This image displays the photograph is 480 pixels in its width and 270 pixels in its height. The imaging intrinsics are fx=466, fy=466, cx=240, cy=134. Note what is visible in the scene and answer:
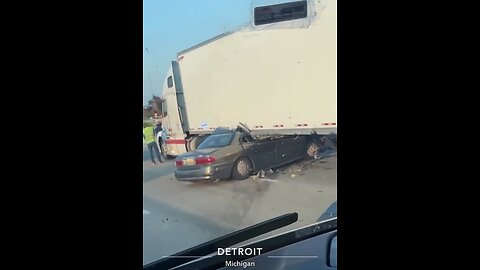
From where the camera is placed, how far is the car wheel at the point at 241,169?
2266 millimetres

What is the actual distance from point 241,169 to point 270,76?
18.7 inches

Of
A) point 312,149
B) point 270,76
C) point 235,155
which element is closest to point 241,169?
point 235,155

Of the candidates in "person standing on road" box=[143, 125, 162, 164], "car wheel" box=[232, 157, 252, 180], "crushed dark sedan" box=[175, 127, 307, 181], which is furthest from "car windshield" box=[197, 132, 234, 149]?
"person standing on road" box=[143, 125, 162, 164]

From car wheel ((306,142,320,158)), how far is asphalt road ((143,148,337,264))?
31mm

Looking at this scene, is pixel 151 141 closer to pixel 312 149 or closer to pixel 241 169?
pixel 241 169

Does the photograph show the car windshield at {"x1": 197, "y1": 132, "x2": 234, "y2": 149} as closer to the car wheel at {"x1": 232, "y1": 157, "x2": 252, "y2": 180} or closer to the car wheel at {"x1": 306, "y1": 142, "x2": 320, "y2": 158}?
the car wheel at {"x1": 232, "y1": 157, "x2": 252, "y2": 180}

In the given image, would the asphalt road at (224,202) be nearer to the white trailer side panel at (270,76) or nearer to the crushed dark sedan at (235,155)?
the crushed dark sedan at (235,155)

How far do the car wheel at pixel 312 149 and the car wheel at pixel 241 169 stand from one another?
0.95ft

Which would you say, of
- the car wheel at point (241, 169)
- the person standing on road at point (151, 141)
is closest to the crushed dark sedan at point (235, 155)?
the car wheel at point (241, 169)
